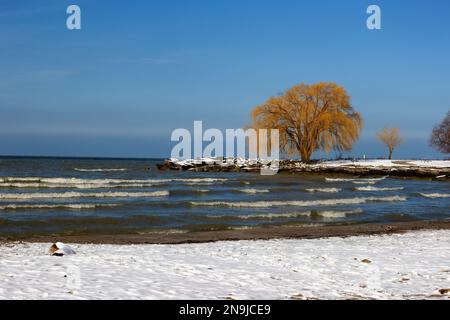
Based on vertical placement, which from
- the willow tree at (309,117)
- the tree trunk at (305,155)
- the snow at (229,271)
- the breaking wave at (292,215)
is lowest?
the breaking wave at (292,215)

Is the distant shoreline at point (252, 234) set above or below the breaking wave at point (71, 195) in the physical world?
below

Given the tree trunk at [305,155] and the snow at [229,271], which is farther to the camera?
the tree trunk at [305,155]

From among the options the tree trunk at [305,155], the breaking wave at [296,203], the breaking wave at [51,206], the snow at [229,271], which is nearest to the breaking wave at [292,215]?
the breaking wave at [296,203]

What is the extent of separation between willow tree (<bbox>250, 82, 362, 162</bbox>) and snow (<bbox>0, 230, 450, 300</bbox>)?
159ft

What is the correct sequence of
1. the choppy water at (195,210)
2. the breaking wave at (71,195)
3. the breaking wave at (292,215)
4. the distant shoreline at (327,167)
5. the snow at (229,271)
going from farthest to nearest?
1. the distant shoreline at (327,167)
2. the breaking wave at (71,195)
3. the breaking wave at (292,215)
4. the choppy water at (195,210)
5. the snow at (229,271)

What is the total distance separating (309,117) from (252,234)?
4751cm

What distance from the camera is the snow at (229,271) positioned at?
6977 millimetres

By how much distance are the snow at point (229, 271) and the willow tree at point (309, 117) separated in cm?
4860

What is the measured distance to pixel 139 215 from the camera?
19781 mm

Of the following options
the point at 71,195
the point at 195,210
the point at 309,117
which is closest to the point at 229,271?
the point at 195,210

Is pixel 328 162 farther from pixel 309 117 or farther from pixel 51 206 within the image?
pixel 51 206

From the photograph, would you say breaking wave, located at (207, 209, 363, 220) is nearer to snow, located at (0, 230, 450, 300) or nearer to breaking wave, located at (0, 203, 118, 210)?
breaking wave, located at (0, 203, 118, 210)

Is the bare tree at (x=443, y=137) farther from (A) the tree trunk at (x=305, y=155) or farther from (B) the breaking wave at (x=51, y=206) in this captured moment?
(B) the breaking wave at (x=51, y=206)

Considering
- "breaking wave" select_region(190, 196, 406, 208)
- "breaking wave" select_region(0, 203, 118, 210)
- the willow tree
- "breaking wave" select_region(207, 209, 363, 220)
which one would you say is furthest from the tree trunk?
"breaking wave" select_region(0, 203, 118, 210)
